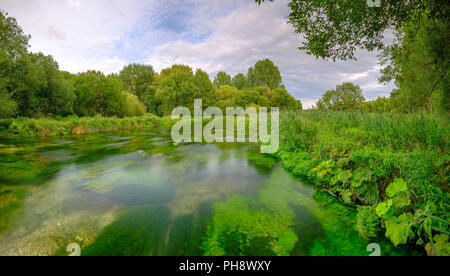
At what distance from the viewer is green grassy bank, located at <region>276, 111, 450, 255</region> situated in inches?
98.6

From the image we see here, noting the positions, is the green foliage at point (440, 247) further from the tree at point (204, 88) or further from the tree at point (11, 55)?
the tree at point (204, 88)

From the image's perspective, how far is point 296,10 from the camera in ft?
18.7

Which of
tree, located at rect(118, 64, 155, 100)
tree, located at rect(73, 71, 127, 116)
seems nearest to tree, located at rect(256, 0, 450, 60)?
tree, located at rect(73, 71, 127, 116)

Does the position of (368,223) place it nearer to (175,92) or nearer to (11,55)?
(11,55)

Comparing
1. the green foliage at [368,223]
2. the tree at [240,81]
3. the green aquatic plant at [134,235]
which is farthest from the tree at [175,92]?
the green foliage at [368,223]

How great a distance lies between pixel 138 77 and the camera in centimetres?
6175

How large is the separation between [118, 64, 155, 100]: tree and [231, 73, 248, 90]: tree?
29616 millimetres

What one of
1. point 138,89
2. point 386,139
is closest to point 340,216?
point 386,139

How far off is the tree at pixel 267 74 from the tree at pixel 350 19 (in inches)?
2566

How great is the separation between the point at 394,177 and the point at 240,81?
73002 millimetres

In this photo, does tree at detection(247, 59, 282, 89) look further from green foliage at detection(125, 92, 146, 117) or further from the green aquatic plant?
Answer: the green aquatic plant

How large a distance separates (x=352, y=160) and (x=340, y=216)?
47.0 inches
